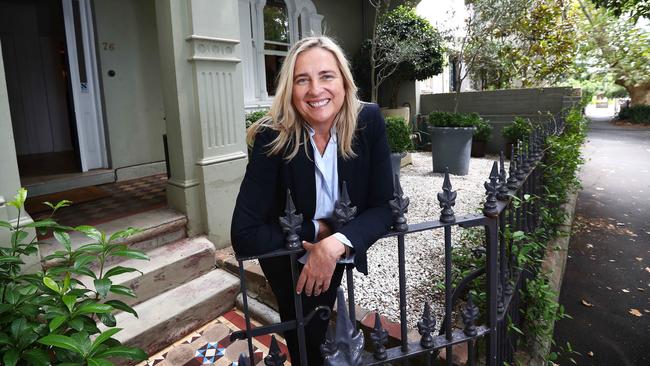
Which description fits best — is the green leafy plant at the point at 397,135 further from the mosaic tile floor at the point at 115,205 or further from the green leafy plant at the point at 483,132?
the mosaic tile floor at the point at 115,205

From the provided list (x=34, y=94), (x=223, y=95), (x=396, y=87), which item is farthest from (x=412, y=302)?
(x=34, y=94)

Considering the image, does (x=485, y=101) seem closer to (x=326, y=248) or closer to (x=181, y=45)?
(x=181, y=45)

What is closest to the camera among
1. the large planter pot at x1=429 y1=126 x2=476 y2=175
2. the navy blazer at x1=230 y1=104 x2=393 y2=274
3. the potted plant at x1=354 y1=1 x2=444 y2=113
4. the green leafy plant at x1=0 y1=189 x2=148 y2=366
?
the green leafy plant at x1=0 y1=189 x2=148 y2=366

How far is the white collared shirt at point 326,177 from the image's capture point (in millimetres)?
1570

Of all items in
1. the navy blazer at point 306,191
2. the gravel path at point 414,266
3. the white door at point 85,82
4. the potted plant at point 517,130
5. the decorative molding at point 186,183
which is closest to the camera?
the navy blazer at point 306,191

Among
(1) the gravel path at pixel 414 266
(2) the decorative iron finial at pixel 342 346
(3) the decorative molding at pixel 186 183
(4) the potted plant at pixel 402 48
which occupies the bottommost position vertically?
(1) the gravel path at pixel 414 266

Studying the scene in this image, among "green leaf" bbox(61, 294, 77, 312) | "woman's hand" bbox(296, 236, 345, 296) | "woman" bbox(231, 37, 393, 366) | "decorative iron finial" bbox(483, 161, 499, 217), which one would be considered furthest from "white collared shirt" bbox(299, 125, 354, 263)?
"green leaf" bbox(61, 294, 77, 312)

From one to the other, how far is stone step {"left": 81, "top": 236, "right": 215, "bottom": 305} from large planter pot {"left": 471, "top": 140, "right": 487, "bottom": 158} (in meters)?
7.17

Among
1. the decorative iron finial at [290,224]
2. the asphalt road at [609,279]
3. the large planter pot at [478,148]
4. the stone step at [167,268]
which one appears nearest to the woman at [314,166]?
the decorative iron finial at [290,224]

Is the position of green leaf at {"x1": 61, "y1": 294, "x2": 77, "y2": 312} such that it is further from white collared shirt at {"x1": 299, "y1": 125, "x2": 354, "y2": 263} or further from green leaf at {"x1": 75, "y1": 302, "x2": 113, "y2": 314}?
white collared shirt at {"x1": 299, "y1": 125, "x2": 354, "y2": 263}

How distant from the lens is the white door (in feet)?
16.9

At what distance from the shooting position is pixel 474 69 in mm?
10750

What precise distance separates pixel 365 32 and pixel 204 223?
24.4ft

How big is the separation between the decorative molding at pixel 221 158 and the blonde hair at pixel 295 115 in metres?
2.15
